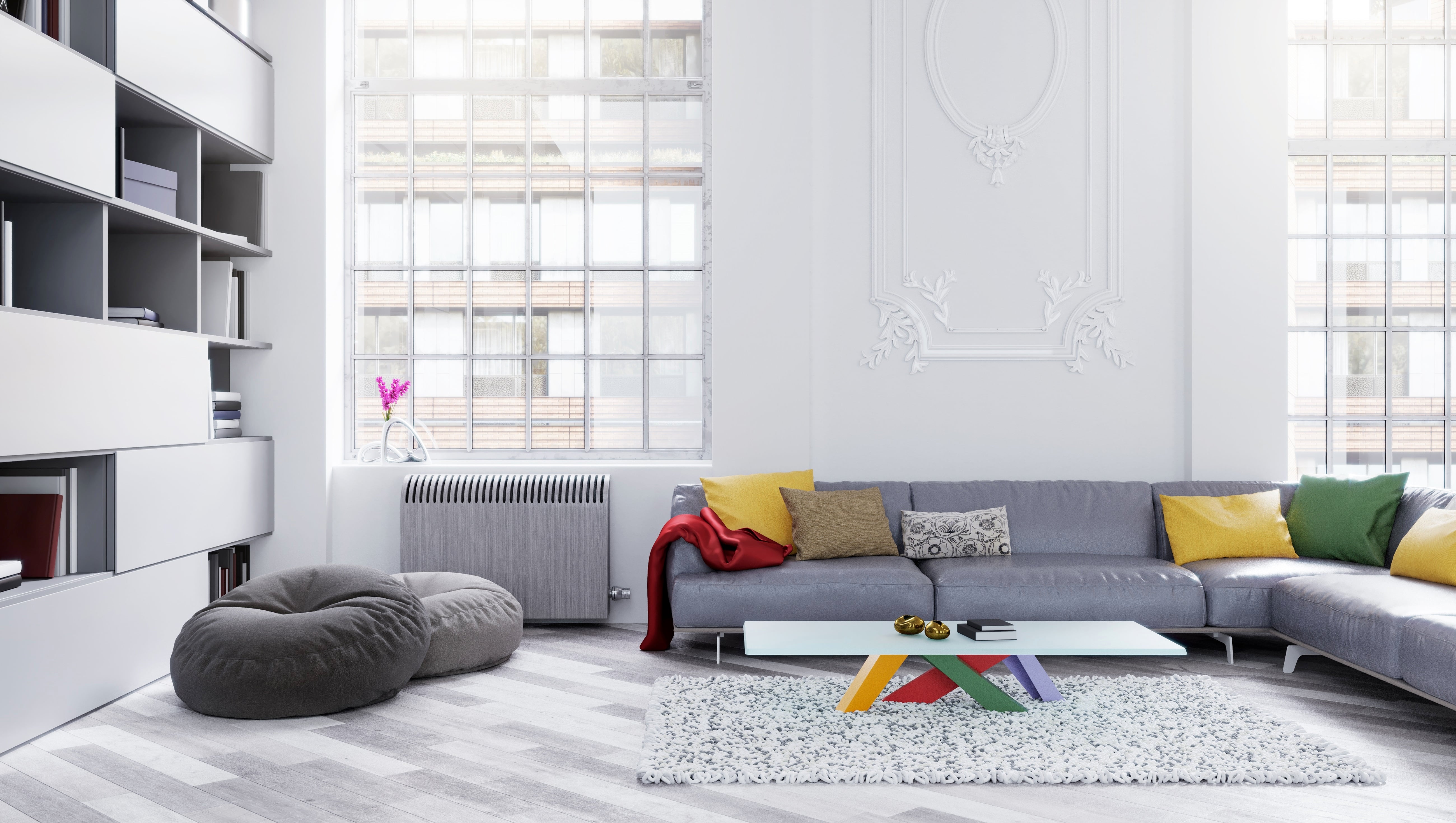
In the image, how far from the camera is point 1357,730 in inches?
126

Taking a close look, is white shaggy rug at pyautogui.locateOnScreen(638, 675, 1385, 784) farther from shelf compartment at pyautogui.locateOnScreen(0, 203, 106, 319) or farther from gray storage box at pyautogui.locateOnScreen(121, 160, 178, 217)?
gray storage box at pyautogui.locateOnScreen(121, 160, 178, 217)

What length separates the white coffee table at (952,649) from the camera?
3.17m

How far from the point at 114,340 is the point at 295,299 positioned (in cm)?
145

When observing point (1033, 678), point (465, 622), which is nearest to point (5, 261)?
point (465, 622)

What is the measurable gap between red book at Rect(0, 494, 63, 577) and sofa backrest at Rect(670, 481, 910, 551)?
2474 millimetres

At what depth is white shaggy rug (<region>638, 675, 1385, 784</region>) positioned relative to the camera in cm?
273

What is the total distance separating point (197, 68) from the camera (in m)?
4.19

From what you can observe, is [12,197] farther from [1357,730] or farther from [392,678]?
[1357,730]

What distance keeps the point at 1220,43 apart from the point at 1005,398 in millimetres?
2209

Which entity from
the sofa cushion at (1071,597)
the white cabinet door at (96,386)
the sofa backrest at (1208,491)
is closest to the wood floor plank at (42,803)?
the white cabinet door at (96,386)

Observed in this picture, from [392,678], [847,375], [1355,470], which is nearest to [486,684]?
[392,678]

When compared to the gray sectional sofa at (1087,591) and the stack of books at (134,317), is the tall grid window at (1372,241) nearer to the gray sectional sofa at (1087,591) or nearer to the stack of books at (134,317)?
the gray sectional sofa at (1087,591)

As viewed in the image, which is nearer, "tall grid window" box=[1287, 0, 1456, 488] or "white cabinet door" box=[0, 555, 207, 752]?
"white cabinet door" box=[0, 555, 207, 752]

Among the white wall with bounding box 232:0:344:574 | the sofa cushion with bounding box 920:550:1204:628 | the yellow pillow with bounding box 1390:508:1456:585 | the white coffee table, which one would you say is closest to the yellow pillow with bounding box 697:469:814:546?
the sofa cushion with bounding box 920:550:1204:628
